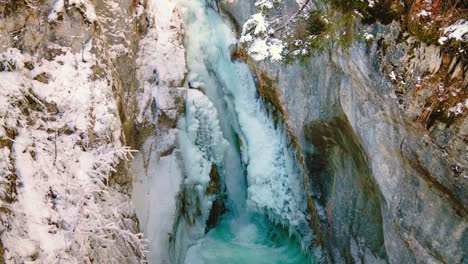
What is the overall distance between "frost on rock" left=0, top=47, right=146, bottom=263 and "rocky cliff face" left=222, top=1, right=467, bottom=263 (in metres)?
3.25

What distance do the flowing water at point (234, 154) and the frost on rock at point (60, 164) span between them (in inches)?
107

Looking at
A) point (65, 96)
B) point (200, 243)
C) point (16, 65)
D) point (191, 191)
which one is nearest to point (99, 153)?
point (65, 96)

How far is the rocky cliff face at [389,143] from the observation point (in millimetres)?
4102

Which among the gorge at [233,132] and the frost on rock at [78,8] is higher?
the frost on rock at [78,8]

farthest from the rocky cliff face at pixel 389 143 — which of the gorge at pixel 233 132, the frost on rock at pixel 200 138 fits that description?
the frost on rock at pixel 200 138

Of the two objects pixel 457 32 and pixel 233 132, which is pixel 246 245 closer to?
pixel 233 132

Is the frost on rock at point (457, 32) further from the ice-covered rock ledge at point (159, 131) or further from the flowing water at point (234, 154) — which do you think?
the ice-covered rock ledge at point (159, 131)

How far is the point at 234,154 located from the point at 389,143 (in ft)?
15.2

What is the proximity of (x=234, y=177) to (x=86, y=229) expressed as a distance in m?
4.83

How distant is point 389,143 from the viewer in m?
4.75

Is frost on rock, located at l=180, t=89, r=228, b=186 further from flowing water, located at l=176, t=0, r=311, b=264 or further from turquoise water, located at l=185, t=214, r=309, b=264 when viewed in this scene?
turquoise water, located at l=185, t=214, r=309, b=264

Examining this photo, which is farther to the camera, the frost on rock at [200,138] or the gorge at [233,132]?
the frost on rock at [200,138]

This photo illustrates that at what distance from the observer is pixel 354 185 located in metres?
6.31

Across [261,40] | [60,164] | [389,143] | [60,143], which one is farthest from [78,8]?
[389,143]
